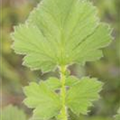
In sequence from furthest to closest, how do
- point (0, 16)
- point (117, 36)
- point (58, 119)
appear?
point (0, 16) → point (117, 36) → point (58, 119)

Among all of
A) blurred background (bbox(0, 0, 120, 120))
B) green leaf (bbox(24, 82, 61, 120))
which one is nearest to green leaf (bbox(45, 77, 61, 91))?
green leaf (bbox(24, 82, 61, 120))

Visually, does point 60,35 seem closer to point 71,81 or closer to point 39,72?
point 71,81

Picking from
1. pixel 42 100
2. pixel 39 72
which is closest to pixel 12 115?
pixel 42 100

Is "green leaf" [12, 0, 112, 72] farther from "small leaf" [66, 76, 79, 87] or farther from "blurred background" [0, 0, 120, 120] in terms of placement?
"blurred background" [0, 0, 120, 120]

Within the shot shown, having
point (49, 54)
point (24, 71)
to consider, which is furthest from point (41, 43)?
point (24, 71)

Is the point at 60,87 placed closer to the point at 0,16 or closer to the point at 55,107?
the point at 55,107

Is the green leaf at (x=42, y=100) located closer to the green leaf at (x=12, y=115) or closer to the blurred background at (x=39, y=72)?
the green leaf at (x=12, y=115)
